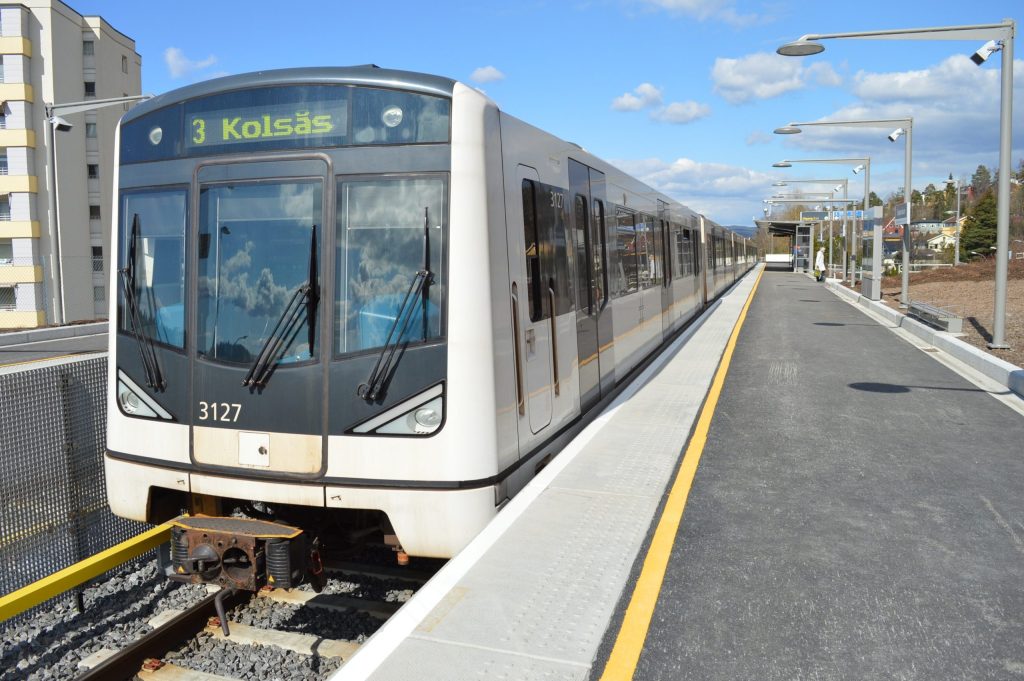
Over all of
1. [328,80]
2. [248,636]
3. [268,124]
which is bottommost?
[248,636]

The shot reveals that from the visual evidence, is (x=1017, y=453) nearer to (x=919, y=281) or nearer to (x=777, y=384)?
(x=777, y=384)

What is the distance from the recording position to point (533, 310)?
6.15m

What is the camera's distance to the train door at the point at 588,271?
303 inches

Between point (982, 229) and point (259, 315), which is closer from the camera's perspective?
point (259, 315)

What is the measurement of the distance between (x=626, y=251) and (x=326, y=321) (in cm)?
624

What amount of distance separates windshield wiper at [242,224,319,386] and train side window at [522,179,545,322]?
5.11ft

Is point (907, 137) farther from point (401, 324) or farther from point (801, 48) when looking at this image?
point (401, 324)

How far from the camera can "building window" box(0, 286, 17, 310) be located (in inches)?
1031

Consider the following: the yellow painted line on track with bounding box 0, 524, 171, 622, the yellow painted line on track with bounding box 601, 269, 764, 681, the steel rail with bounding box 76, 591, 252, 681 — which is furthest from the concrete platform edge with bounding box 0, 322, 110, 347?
the yellow painted line on track with bounding box 601, 269, 764, 681

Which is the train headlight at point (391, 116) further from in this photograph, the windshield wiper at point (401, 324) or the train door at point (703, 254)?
the train door at point (703, 254)

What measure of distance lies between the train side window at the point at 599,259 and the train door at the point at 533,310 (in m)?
1.82

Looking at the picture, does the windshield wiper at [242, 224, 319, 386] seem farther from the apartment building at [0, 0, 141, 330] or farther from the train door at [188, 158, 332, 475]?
the apartment building at [0, 0, 141, 330]

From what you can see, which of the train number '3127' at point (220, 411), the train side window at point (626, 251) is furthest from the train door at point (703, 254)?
the train number '3127' at point (220, 411)

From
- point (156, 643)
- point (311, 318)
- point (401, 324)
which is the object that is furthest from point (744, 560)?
point (156, 643)
